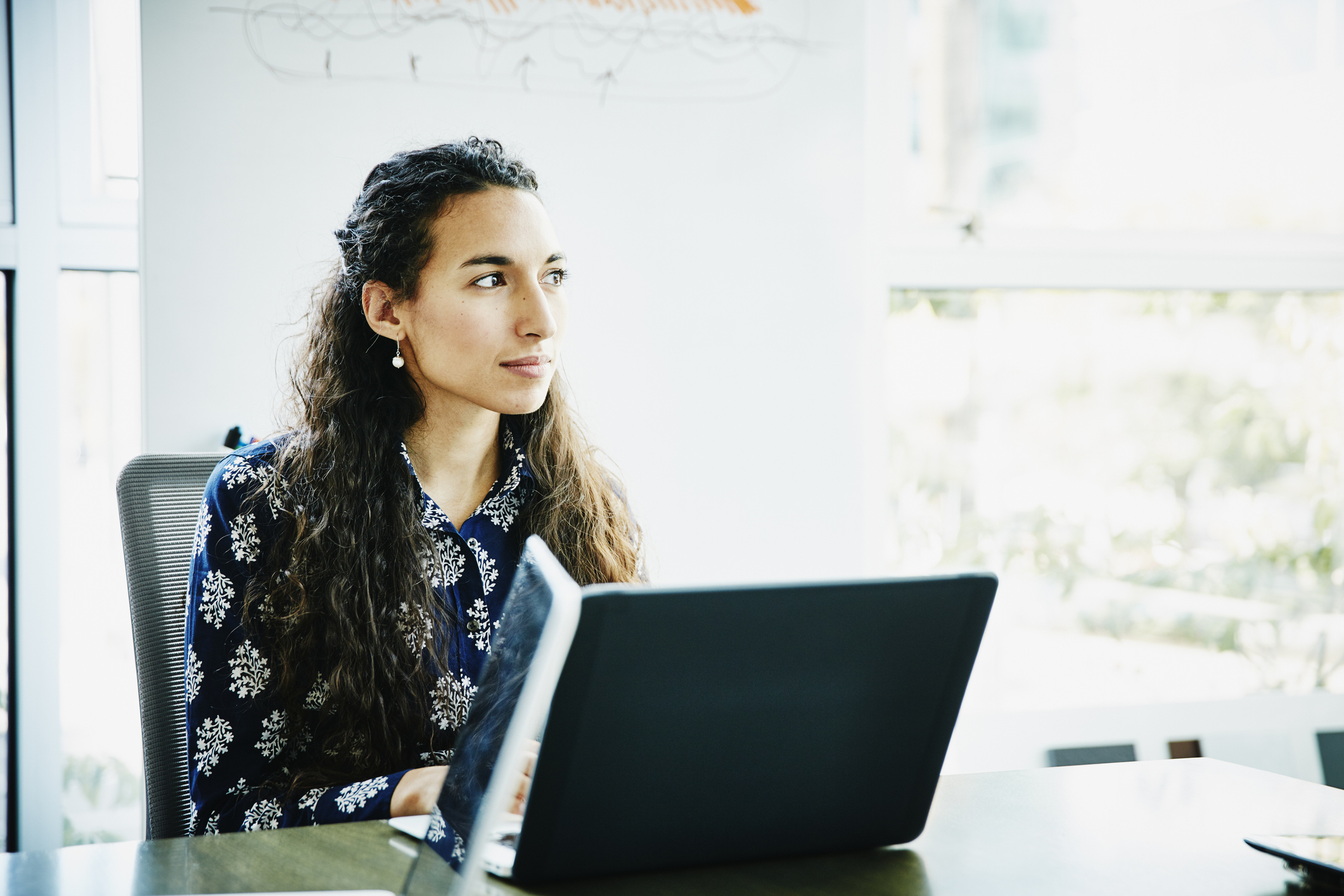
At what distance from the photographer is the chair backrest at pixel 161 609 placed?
44.8 inches

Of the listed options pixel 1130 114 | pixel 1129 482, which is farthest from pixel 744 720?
pixel 1130 114

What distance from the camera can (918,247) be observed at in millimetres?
2422

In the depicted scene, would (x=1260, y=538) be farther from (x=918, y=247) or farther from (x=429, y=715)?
(x=429, y=715)

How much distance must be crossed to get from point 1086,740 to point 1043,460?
63 centimetres

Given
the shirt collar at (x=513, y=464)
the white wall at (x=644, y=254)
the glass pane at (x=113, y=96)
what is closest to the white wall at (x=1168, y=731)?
the white wall at (x=644, y=254)

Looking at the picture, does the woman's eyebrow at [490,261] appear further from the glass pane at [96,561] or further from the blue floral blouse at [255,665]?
the glass pane at [96,561]

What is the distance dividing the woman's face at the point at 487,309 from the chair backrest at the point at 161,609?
33cm

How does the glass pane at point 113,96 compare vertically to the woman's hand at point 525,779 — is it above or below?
above

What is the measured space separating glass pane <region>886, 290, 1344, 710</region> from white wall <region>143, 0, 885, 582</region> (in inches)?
12.8

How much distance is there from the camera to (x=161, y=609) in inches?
46.3

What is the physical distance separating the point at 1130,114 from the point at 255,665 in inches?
87.7

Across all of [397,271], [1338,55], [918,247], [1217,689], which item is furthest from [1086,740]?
[397,271]

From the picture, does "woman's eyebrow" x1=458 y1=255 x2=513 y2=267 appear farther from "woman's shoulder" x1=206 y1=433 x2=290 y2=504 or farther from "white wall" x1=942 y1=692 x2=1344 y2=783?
"white wall" x1=942 y1=692 x2=1344 y2=783

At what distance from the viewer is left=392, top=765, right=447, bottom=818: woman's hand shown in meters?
0.90
